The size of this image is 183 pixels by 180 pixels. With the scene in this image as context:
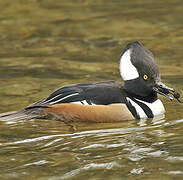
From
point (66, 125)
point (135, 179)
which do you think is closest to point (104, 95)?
point (66, 125)

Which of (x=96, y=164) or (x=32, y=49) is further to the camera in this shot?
(x=32, y=49)

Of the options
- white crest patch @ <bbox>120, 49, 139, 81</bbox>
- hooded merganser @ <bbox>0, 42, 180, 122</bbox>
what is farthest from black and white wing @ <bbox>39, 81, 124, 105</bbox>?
white crest patch @ <bbox>120, 49, 139, 81</bbox>

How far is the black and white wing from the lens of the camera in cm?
775

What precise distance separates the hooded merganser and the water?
14 cm

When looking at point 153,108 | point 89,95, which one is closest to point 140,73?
point 153,108

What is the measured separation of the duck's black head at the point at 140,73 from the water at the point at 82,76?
43 centimetres

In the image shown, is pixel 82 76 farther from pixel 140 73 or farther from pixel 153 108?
pixel 153 108

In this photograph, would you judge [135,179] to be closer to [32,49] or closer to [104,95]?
[104,95]

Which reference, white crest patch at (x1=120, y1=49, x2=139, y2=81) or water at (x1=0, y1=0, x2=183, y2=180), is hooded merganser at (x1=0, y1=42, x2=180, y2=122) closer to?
white crest patch at (x1=120, y1=49, x2=139, y2=81)

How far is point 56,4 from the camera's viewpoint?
655 inches

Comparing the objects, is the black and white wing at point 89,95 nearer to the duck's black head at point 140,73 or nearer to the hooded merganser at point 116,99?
the hooded merganser at point 116,99

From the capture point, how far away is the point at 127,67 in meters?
7.96

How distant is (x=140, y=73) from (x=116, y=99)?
553 millimetres

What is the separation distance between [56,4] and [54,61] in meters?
5.45
